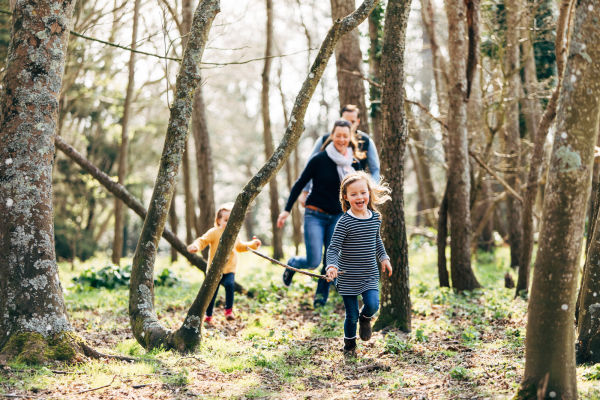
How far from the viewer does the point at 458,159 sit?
9883mm

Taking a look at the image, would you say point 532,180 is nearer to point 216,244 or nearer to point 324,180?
point 324,180

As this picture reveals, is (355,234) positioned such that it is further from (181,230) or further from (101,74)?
(181,230)

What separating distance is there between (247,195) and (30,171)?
193cm

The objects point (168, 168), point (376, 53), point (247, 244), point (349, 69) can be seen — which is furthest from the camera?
point (376, 53)

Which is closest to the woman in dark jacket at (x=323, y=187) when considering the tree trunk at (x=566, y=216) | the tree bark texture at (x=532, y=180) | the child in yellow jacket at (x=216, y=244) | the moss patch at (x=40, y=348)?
the child in yellow jacket at (x=216, y=244)

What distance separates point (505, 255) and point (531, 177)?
7634 millimetres

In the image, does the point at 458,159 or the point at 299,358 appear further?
the point at 458,159

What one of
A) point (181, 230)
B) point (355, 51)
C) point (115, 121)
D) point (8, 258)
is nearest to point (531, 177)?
point (355, 51)

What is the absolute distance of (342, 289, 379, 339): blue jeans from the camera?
5.97 m

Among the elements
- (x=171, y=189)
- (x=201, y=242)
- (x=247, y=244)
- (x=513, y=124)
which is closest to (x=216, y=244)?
(x=201, y=242)

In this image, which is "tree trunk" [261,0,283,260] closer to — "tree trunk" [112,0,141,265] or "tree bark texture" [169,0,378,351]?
"tree trunk" [112,0,141,265]

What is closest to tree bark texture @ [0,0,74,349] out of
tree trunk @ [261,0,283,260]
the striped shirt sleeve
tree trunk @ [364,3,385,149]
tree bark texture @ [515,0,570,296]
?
the striped shirt sleeve

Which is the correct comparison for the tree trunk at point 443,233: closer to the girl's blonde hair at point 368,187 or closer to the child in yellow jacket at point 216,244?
the child in yellow jacket at point 216,244

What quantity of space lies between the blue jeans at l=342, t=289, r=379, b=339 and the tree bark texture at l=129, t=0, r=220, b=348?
190 cm
